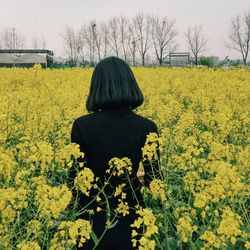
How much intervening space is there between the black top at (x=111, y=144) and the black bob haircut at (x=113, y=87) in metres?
0.06

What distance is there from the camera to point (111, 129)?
2127mm

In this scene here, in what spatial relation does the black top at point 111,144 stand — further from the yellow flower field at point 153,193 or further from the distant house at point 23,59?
the distant house at point 23,59

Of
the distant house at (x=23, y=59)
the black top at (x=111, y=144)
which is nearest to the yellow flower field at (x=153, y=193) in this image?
the black top at (x=111, y=144)

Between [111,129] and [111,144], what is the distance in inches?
3.0

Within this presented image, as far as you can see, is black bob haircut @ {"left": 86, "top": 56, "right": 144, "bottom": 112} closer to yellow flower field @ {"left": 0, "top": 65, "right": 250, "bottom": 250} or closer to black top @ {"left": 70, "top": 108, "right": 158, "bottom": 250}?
black top @ {"left": 70, "top": 108, "right": 158, "bottom": 250}

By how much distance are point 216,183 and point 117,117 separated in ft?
1.85

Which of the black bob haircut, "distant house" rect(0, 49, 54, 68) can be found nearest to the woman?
the black bob haircut

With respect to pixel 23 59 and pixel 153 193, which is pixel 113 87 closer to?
pixel 153 193

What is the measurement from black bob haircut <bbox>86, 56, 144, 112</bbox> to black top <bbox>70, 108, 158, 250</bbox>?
0.20 feet

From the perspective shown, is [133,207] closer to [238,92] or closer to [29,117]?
[29,117]

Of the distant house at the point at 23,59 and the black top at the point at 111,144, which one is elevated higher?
the distant house at the point at 23,59

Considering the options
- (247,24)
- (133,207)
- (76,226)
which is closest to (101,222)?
(133,207)

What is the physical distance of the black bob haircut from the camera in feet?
6.81

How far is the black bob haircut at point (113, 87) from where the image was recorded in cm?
208
